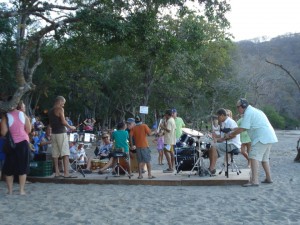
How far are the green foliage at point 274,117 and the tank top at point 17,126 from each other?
75.5m

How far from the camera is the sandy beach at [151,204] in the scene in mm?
6578

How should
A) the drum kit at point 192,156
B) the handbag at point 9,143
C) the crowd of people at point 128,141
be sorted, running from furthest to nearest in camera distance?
the drum kit at point 192,156
the crowd of people at point 128,141
the handbag at point 9,143

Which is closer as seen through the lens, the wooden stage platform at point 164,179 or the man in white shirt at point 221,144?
the wooden stage platform at point 164,179

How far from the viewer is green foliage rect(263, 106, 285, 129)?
266 feet

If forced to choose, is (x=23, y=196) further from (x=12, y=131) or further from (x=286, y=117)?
(x=286, y=117)

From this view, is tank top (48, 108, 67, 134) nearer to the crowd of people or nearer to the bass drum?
the crowd of people

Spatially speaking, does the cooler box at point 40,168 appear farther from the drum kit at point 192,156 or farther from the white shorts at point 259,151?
the white shorts at point 259,151

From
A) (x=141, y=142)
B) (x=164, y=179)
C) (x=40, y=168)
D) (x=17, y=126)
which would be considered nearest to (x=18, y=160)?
(x=17, y=126)

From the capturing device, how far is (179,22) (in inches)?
1045

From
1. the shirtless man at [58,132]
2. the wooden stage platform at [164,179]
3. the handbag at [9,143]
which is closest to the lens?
the handbag at [9,143]

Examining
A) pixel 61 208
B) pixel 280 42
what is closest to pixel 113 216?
pixel 61 208

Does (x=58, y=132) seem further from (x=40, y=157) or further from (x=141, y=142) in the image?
(x=141, y=142)

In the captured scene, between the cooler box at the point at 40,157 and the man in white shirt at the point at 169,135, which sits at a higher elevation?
the man in white shirt at the point at 169,135

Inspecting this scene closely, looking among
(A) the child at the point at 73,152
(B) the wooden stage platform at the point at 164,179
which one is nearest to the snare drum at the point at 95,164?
(A) the child at the point at 73,152
